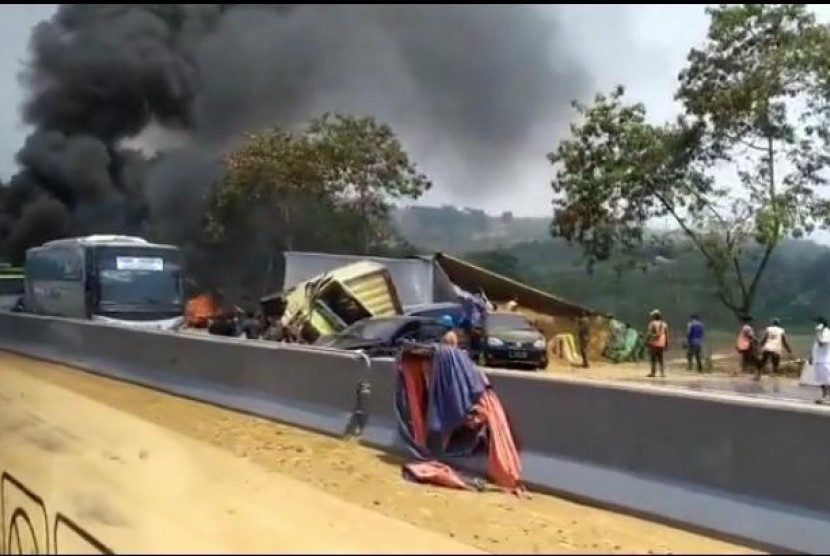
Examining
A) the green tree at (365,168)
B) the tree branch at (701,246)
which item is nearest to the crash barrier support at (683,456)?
the green tree at (365,168)

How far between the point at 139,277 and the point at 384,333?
5.94 m

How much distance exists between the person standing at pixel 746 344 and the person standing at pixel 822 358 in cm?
250

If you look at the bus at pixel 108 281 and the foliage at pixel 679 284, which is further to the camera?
the foliage at pixel 679 284

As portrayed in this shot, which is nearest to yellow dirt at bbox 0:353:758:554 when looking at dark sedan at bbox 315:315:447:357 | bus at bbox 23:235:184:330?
bus at bbox 23:235:184:330

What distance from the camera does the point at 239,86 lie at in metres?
5.31

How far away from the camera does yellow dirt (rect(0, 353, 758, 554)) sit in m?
6.11

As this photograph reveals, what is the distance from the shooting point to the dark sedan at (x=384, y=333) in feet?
50.0

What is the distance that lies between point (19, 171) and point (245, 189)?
290 cm

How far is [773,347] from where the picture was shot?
2095 cm

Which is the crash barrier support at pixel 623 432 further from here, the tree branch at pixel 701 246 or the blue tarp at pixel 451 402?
the tree branch at pixel 701 246

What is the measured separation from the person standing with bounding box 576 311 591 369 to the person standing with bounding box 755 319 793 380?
2.86m

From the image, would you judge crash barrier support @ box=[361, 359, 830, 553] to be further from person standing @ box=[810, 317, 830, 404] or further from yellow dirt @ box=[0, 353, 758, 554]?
person standing @ box=[810, 317, 830, 404]

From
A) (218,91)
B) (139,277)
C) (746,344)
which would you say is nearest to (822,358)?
(746,344)

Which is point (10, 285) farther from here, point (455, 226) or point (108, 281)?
point (108, 281)
